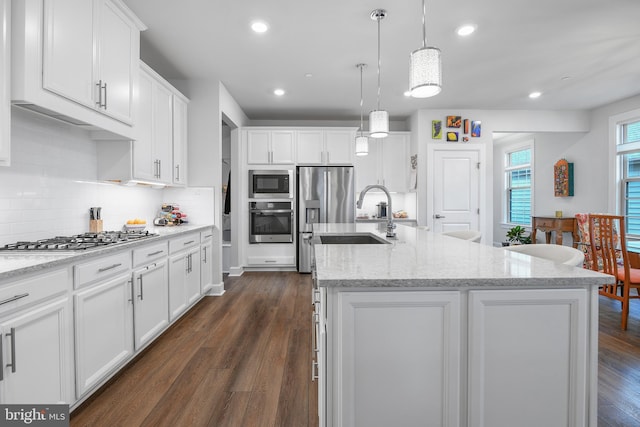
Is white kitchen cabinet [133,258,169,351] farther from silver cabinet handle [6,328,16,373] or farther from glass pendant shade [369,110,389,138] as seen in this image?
glass pendant shade [369,110,389,138]

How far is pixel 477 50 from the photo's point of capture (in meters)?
3.36

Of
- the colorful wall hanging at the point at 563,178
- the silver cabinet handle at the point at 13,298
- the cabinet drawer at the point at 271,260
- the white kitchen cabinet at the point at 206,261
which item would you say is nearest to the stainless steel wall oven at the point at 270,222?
the cabinet drawer at the point at 271,260

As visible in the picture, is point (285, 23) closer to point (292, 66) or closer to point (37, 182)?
point (292, 66)

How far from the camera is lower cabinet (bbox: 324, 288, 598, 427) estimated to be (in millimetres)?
1056

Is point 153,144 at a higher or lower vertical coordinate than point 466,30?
lower

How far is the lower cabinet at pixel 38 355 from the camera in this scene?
1324 millimetres

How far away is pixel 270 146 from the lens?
536 cm

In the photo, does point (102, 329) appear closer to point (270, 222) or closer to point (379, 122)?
point (379, 122)

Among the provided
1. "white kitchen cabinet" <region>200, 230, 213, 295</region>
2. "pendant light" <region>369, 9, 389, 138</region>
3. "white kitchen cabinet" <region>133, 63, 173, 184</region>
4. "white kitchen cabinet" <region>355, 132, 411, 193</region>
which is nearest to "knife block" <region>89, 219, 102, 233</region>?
"white kitchen cabinet" <region>133, 63, 173, 184</region>

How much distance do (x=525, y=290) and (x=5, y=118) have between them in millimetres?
2347

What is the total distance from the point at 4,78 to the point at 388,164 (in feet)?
16.5

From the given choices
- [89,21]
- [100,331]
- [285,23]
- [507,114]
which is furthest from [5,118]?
[507,114]

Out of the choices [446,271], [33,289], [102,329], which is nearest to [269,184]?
[102,329]

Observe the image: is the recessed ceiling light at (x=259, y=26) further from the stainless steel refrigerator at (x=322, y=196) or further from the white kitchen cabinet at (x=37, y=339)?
the stainless steel refrigerator at (x=322, y=196)
